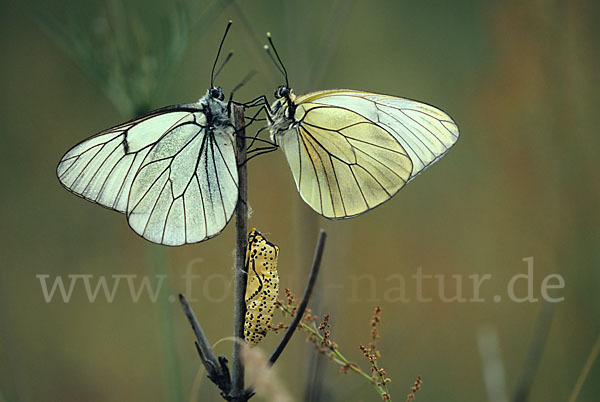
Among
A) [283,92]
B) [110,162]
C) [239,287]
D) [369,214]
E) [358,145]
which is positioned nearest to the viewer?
[239,287]

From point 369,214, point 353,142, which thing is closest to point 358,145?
point 353,142

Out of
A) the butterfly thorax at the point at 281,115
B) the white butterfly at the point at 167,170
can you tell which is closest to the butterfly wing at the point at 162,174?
the white butterfly at the point at 167,170

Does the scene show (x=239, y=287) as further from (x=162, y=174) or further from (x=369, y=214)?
(x=369, y=214)

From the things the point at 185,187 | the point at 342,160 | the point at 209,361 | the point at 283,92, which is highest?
the point at 283,92

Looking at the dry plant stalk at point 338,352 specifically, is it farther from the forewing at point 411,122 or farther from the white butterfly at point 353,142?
the forewing at point 411,122

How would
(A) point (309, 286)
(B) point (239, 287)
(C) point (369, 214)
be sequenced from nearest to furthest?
(A) point (309, 286), (B) point (239, 287), (C) point (369, 214)

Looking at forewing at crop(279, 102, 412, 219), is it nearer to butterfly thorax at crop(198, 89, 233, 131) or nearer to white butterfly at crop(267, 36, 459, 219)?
white butterfly at crop(267, 36, 459, 219)
